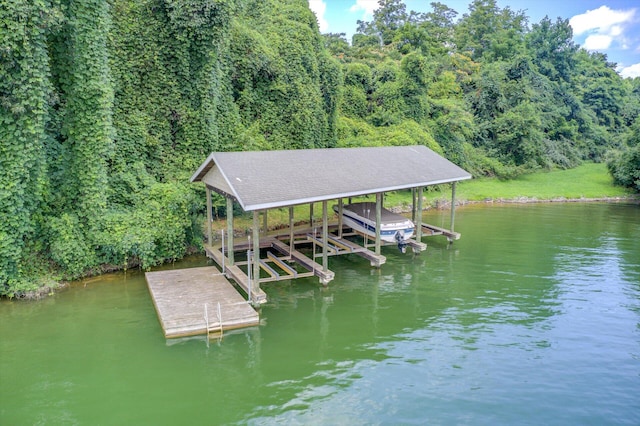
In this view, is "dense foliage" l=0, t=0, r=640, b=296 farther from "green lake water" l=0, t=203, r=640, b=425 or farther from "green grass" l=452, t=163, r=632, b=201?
"green lake water" l=0, t=203, r=640, b=425

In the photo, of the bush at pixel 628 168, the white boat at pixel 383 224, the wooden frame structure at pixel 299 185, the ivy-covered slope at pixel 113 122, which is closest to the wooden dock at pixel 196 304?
the wooden frame structure at pixel 299 185

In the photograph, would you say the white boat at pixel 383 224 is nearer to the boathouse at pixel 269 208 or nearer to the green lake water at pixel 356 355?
the boathouse at pixel 269 208

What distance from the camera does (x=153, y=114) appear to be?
17594 mm

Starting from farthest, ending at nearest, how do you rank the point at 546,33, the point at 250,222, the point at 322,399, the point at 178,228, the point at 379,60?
the point at 546,33, the point at 379,60, the point at 250,222, the point at 178,228, the point at 322,399

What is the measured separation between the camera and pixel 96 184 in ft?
47.5

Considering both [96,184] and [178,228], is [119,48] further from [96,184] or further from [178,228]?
[178,228]

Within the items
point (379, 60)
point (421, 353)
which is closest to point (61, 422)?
point (421, 353)

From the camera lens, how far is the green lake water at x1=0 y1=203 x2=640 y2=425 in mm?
8430

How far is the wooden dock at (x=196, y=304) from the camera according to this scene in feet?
36.0

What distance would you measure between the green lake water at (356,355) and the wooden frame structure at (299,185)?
104 centimetres

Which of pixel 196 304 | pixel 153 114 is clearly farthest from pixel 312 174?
pixel 153 114

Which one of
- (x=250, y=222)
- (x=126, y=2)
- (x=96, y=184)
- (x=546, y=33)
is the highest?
(x=546, y=33)

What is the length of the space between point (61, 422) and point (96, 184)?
8378 mm

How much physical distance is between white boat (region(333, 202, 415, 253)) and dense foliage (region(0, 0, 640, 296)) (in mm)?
5973
